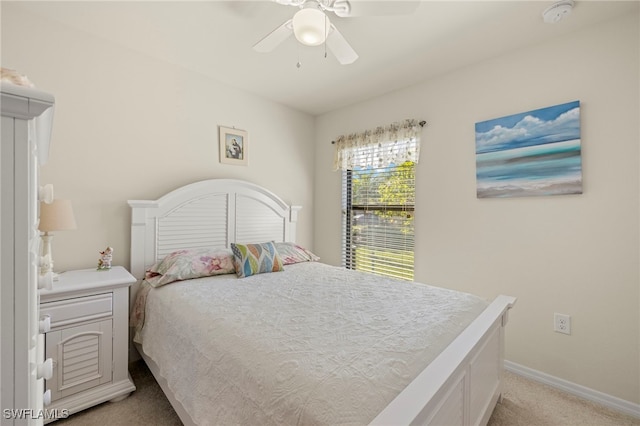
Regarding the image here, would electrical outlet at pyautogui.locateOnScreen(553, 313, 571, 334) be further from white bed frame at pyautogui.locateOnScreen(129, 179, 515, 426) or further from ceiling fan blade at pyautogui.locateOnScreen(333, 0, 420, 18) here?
ceiling fan blade at pyautogui.locateOnScreen(333, 0, 420, 18)

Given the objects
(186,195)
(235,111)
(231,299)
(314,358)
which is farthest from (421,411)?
(235,111)

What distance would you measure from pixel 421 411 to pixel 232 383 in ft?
2.24

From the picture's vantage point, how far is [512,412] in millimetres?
1788

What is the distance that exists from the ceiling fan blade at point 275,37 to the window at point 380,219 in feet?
5.64

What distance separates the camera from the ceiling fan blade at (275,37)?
65.2 inches

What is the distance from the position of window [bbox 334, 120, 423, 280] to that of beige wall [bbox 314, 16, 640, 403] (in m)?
0.15

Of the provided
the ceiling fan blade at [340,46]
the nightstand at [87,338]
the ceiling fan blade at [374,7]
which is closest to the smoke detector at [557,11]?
the ceiling fan blade at [374,7]

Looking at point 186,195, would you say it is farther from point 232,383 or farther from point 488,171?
point 488,171

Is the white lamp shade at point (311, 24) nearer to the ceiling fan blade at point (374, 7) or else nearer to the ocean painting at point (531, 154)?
the ceiling fan blade at point (374, 7)

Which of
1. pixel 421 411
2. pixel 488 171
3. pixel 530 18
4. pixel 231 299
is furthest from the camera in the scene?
pixel 488 171

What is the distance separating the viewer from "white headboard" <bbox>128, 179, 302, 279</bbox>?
2320mm

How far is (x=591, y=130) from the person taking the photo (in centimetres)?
196

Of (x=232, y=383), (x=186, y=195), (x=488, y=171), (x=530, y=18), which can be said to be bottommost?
(x=232, y=383)

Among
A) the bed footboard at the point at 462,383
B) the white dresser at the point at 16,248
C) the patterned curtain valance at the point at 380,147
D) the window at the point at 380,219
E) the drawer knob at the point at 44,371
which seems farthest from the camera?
the window at the point at 380,219
